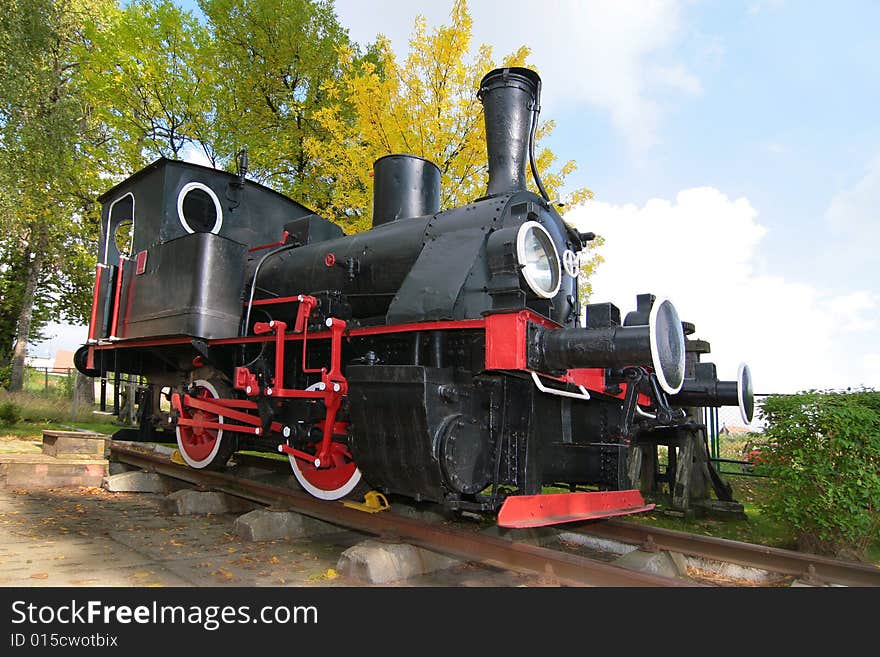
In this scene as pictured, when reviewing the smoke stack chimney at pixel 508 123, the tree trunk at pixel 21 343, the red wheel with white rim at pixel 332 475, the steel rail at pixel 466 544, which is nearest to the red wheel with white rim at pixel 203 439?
the steel rail at pixel 466 544

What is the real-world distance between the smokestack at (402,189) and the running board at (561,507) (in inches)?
122

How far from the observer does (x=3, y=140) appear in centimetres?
1466

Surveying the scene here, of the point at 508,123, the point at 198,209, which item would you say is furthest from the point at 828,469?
the point at 198,209

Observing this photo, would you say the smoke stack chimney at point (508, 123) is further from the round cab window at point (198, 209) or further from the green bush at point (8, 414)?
the green bush at point (8, 414)

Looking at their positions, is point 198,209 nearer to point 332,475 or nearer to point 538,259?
point 332,475

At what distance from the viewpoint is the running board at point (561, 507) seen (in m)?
3.24

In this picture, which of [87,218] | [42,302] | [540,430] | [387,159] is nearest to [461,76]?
[387,159]

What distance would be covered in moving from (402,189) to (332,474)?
106 inches

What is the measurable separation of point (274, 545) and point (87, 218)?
15.2 m

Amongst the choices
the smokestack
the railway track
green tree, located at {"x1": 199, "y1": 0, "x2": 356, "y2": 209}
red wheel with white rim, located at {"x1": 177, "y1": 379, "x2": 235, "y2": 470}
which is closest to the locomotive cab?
red wheel with white rim, located at {"x1": 177, "y1": 379, "x2": 235, "y2": 470}

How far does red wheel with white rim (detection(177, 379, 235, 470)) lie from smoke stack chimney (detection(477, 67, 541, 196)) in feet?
11.7

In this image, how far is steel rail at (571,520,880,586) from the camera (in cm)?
357
